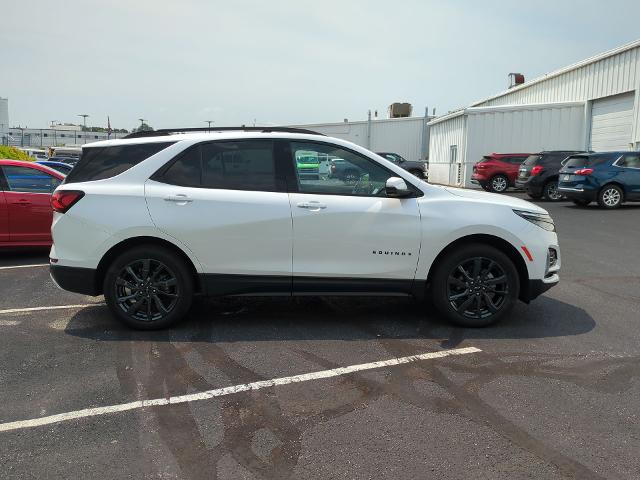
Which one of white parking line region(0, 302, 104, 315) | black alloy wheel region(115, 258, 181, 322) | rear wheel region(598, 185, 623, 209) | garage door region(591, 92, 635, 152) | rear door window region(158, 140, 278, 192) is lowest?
white parking line region(0, 302, 104, 315)

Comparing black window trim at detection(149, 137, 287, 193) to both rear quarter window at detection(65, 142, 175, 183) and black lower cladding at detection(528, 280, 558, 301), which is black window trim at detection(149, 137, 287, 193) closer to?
rear quarter window at detection(65, 142, 175, 183)

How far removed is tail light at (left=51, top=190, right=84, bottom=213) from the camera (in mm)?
4879

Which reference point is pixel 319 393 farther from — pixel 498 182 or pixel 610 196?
pixel 498 182

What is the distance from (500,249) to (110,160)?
368 centimetres

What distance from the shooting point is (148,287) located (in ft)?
16.3

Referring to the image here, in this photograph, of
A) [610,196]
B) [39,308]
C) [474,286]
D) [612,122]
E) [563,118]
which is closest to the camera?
[474,286]

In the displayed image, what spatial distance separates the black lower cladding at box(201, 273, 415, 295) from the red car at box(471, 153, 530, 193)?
59.6 feet

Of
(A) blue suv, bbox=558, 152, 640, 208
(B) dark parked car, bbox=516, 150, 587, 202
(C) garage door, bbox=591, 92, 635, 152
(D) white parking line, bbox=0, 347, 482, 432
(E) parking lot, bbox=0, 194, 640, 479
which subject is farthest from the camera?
(C) garage door, bbox=591, 92, 635, 152

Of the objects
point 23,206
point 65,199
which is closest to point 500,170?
point 23,206

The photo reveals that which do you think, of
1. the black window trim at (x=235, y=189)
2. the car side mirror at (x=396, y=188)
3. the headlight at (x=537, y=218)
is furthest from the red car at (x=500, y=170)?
the black window trim at (x=235, y=189)

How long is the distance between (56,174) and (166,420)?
21.5 feet

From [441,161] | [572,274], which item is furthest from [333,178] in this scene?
[441,161]

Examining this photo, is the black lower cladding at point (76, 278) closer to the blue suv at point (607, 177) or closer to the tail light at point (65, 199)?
the tail light at point (65, 199)

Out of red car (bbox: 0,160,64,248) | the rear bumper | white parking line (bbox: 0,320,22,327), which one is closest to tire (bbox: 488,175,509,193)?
the rear bumper
